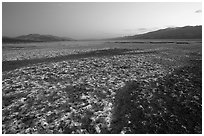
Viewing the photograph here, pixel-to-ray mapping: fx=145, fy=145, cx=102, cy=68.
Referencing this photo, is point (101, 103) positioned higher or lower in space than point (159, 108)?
higher

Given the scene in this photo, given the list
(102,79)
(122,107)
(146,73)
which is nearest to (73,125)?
(122,107)

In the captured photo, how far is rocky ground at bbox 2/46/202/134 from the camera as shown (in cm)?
734

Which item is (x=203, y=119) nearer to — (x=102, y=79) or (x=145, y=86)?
(x=145, y=86)

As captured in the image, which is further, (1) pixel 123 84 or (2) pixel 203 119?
(1) pixel 123 84

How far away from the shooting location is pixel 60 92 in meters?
11.1

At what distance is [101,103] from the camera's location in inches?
374

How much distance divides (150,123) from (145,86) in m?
5.07

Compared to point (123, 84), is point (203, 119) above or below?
below

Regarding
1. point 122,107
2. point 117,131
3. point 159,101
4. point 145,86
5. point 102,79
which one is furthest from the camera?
point 102,79

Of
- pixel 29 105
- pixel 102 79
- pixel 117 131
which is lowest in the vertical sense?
pixel 117 131

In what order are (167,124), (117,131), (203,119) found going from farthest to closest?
(203,119) < (167,124) < (117,131)

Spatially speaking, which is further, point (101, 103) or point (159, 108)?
→ point (101, 103)

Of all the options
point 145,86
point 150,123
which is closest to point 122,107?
point 150,123

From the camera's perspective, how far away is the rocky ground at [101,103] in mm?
7336
